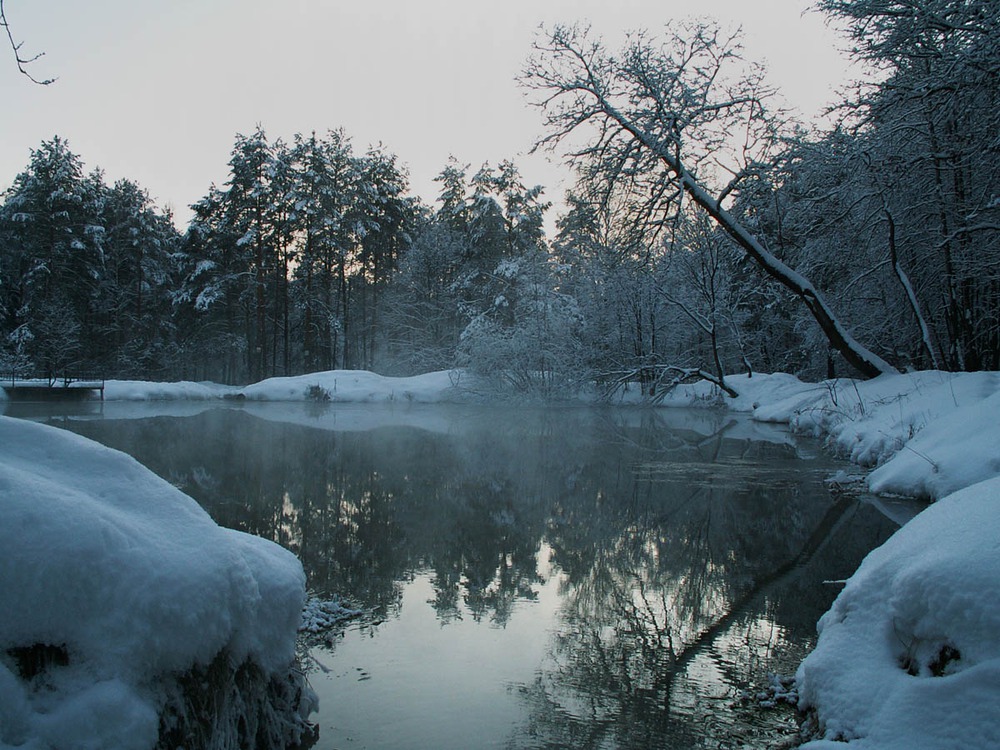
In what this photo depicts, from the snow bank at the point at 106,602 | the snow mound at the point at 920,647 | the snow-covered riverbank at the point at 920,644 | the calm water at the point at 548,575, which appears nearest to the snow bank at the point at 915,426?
the calm water at the point at 548,575

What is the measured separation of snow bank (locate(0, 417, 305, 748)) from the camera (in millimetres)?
2252

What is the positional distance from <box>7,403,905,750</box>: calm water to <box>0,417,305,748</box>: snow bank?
0.99 metres

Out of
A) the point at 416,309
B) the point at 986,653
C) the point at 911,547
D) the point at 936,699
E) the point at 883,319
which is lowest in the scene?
the point at 936,699

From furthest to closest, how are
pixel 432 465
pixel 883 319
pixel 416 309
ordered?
pixel 416 309
pixel 883 319
pixel 432 465

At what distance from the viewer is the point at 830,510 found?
8.38m

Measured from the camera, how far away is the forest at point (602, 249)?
13.8 meters

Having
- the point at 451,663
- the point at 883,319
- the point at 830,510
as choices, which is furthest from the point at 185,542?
the point at 883,319

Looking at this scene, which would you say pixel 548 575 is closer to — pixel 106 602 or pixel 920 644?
pixel 920 644

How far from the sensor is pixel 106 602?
2418 millimetres

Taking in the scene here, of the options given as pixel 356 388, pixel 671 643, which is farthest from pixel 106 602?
pixel 356 388

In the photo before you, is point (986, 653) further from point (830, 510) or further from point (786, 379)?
point (786, 379)

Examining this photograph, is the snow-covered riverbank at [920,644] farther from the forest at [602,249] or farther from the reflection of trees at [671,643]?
the forest at [602,249]

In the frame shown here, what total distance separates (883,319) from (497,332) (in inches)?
571

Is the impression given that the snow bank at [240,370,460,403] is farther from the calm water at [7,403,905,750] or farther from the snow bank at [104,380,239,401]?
the calm water at [7,403,905,750]
